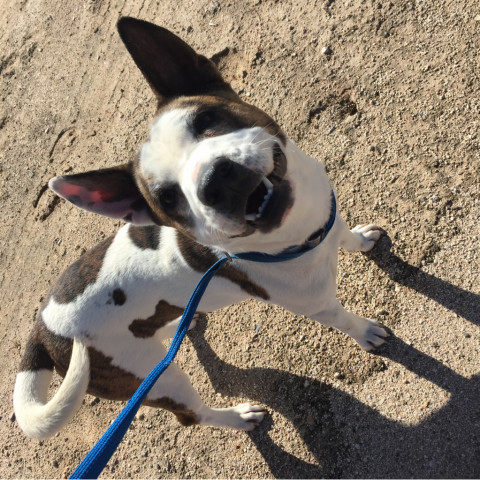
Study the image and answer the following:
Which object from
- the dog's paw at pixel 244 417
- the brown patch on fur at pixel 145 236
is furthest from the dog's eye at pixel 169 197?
the dog's paw at pixel 244 417

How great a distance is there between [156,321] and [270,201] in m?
1.39

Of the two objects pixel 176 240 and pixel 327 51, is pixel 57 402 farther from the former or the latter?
pixel 327 51

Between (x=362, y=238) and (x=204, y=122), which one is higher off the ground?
(x=204, y=122)

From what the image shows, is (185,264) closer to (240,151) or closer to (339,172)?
(240,151)

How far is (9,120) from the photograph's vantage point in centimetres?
694

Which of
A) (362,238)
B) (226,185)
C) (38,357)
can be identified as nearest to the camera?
(226,185)

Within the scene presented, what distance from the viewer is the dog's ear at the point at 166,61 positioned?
2.67 metres

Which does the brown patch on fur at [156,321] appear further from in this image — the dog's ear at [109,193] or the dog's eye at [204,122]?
the dog's eye at [204,122]

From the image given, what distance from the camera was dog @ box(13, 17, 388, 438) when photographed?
2475mm

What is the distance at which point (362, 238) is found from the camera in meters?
3.73

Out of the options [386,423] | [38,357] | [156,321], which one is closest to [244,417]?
[386,423]

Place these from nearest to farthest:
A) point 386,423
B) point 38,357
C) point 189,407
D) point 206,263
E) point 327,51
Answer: point 206,263, point 38,357, point 386,423, point 189,407, point 327,51

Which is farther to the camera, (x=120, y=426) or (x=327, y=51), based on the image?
(x=327, y=51)

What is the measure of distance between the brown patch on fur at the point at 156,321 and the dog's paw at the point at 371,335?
139 centimetres
